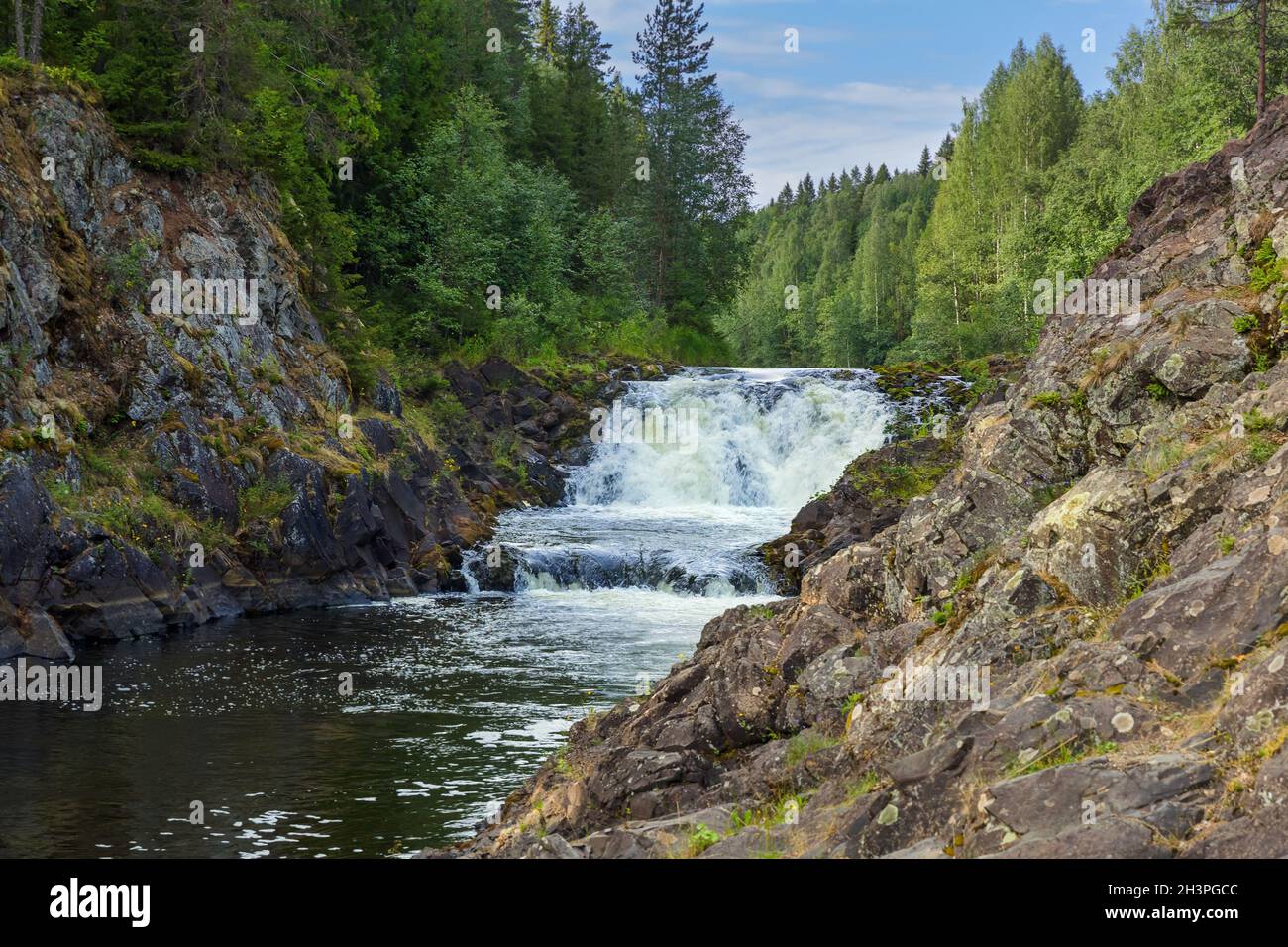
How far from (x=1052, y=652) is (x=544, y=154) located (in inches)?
2298

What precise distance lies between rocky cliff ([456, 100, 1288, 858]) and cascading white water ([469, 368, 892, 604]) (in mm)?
16893

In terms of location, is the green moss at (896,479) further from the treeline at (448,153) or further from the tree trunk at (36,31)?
the tree trunk at (36,31)

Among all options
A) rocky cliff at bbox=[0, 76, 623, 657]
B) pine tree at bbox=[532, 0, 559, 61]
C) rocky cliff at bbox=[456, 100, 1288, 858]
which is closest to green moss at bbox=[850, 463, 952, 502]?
rocky cliff at bbox=[0, 76, 623, 657]

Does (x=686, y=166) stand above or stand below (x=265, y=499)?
above

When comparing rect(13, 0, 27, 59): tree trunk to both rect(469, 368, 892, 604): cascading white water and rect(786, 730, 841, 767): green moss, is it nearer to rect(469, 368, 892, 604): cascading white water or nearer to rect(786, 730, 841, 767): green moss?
rect(469, 368, 892, 604): cascading white water

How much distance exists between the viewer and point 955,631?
1087 cm

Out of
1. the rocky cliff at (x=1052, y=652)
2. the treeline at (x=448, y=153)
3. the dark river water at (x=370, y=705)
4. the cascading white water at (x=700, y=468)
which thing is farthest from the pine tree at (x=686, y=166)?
the rocky cliff at (x=1052, y=652)

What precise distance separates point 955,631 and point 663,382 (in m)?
36.8

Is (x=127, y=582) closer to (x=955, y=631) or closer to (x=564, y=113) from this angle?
(x=955, y=631)

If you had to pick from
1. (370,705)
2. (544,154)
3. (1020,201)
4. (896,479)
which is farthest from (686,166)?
(370,705)

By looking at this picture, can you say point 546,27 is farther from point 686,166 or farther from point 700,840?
point 700,840

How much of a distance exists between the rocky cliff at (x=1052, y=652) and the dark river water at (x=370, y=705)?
2402 mm

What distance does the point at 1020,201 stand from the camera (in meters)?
70.2
